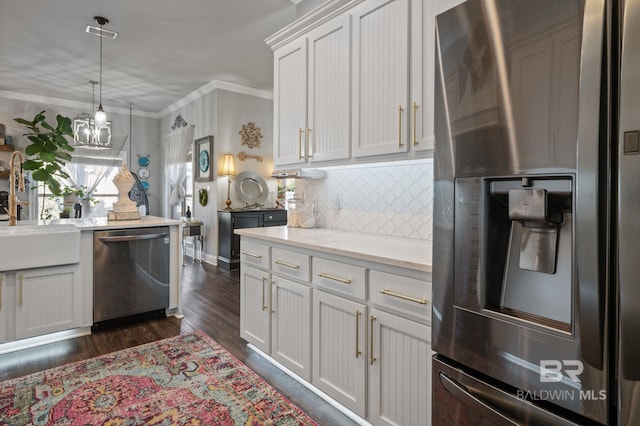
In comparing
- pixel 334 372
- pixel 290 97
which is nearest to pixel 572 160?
pixel 334 372

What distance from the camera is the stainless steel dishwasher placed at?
2967mm

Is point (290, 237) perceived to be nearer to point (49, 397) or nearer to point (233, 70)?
point (49, 397)

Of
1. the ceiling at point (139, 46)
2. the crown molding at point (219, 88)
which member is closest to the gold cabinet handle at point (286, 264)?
the ceiling at point (139, 46)

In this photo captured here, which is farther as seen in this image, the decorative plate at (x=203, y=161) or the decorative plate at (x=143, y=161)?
the decorative plate at (x=143, y=161)

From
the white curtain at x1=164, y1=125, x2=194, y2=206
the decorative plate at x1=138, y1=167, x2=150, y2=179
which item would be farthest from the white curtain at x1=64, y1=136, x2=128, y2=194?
the white curtain at x1=164, y1=125, x2=194, y2=206

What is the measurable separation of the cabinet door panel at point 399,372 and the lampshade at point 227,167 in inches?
179

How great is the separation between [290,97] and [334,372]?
1929 millimetres

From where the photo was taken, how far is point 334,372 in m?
1.87

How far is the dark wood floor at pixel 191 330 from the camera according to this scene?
2.03 meters

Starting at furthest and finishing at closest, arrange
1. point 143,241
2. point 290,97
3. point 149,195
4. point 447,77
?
point 149,195 → point 143,241 → point 290,97 → point 447,77

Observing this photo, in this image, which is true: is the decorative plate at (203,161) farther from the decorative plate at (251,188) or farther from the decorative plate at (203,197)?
the decorative plate at (251,188)

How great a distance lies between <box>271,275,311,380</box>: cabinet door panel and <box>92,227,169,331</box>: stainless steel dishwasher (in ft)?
5.02

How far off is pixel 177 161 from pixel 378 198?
563 centimetres

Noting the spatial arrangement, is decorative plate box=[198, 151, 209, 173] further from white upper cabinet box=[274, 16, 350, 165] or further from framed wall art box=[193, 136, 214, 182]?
white upper cabinet box=[274, 16, 350, 165]
